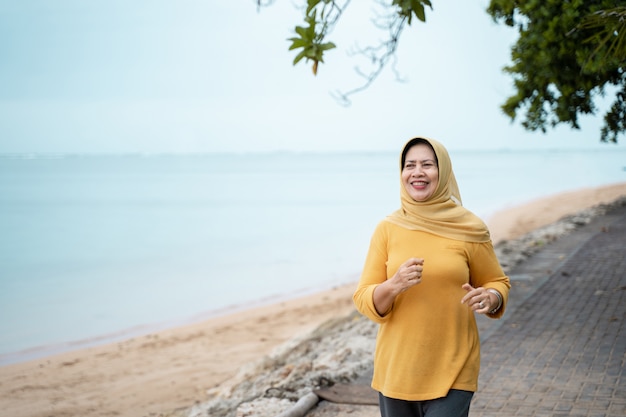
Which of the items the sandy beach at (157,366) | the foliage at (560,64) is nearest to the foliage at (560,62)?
the foliage at (560,64)

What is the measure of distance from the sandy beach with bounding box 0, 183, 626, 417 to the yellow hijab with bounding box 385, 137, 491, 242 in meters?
5.70

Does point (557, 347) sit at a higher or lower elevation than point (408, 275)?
lower

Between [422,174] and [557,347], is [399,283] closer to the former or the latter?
[422,174]

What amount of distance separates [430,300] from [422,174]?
0.53 metres

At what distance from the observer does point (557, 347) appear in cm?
686

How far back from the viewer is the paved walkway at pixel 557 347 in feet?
17.6

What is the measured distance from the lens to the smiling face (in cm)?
283

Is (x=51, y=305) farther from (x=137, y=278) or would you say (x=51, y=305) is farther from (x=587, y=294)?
(x=587, y=294)

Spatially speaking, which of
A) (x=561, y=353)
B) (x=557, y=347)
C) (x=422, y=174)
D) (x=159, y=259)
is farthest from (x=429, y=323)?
(x=159, y=259)

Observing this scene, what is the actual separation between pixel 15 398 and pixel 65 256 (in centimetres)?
1699

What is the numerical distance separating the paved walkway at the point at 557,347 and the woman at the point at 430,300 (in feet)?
8.60

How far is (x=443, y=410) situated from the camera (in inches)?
109

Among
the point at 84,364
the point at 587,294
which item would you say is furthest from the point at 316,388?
the point at 84,364

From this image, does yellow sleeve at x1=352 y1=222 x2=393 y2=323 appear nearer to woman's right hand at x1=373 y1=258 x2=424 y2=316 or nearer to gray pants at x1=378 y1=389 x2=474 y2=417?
woman's right hand at x1=373 y1=258 x2=424 y2=316
